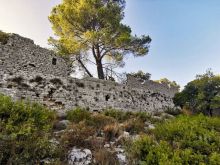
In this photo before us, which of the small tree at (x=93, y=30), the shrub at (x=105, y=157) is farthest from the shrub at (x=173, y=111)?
the shrub at (x=105, y=157)

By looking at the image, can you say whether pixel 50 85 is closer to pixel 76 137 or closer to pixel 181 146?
pixel 76 137

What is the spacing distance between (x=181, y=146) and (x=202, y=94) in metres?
11.6

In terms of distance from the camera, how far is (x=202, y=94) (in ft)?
58.9

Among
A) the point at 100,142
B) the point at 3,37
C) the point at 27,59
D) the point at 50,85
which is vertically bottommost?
the point at 100,142

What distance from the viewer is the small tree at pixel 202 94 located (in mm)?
17766

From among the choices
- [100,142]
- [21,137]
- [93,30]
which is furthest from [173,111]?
[21,137]

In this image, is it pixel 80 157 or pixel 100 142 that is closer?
pixel 80 157

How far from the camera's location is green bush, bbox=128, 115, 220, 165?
6.41 meters

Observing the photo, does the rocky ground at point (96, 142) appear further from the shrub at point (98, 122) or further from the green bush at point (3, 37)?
the green bush at point (3, 37)

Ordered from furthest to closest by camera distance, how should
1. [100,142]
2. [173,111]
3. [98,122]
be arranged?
[173,111]
[98,122]
[100,142]

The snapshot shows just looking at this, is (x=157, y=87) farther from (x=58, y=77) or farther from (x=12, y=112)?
(x=12, y=112)

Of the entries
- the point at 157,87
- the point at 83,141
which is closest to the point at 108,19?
the point at 157,87

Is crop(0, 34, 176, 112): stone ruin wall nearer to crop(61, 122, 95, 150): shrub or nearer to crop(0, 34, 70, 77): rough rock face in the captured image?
crop(0, 34, 70, 77): rough rock face

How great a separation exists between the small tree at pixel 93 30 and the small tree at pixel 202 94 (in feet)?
15.1
